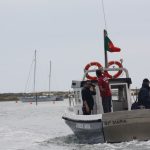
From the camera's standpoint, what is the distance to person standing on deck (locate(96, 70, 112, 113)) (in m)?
19.5

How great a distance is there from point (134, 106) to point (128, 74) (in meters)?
1.58

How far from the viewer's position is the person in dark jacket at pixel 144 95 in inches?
748

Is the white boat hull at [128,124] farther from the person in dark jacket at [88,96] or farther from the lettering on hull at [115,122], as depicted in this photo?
the person in dark jacket at [88,96]

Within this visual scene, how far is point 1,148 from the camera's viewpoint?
65.9ft

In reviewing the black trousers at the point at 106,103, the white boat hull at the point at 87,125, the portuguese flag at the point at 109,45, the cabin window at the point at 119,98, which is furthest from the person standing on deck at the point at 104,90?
the portuguese flag at the point at 109,45

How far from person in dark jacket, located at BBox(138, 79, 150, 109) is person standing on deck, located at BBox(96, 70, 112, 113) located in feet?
3.51

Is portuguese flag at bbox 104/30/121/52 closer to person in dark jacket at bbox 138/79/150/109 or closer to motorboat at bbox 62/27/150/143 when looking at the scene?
motorboat at bbox 62/27/150/143

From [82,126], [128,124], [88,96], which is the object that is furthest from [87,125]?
[128,124]

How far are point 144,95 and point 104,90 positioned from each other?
4.58 feet

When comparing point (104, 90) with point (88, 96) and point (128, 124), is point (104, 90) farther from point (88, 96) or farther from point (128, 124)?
point (128, 124)

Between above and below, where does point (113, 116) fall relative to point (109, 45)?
below

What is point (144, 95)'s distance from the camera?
18984 mm

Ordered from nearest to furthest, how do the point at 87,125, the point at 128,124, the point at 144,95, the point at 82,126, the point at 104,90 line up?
the point at 128,124, the point at 87,125, the point at 144,95, the point at 82,126, the point at 104,90

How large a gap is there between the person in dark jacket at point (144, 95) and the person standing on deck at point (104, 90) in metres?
1.07
